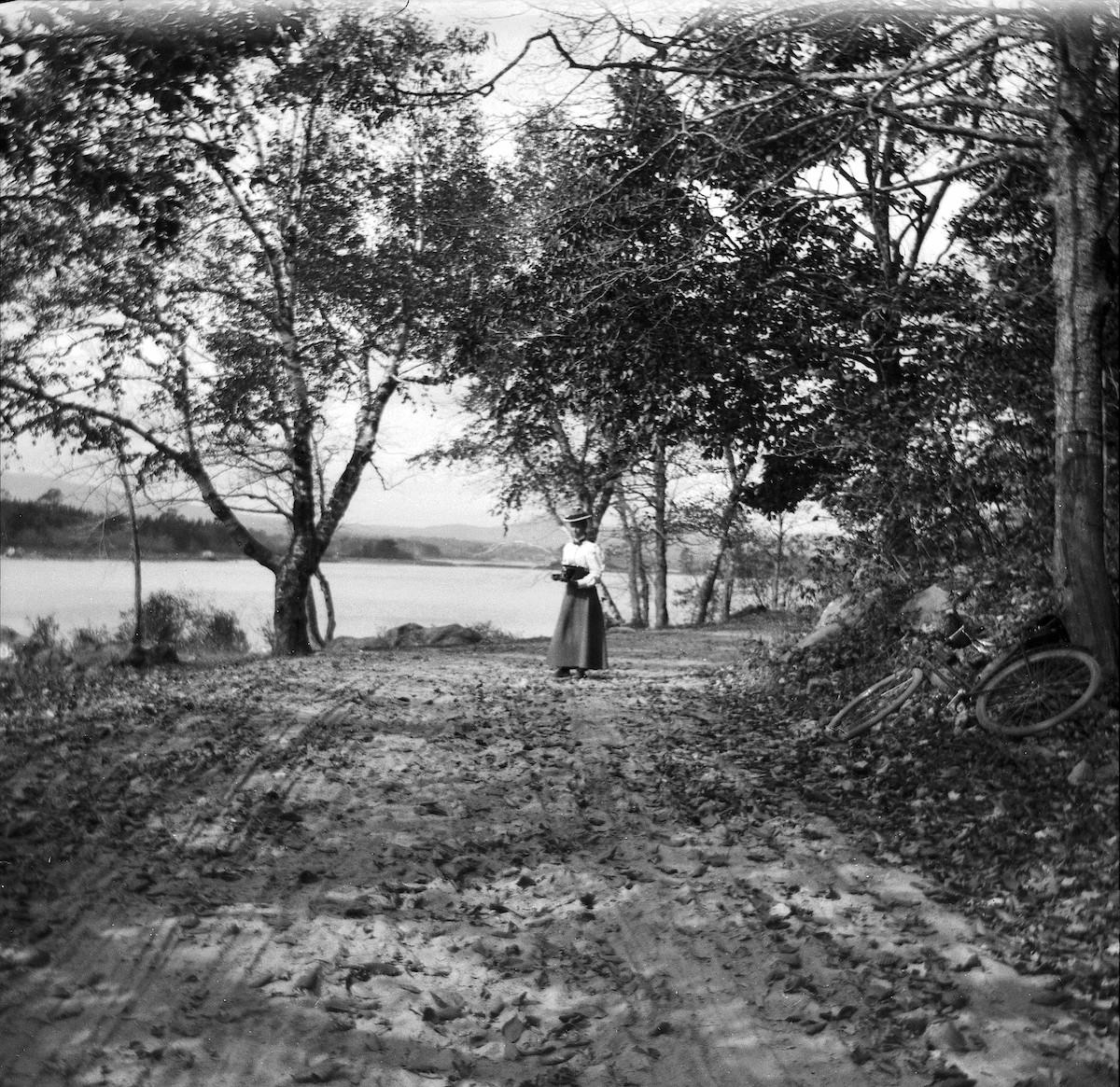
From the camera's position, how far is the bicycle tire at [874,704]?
9477mm

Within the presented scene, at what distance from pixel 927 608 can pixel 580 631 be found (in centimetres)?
455

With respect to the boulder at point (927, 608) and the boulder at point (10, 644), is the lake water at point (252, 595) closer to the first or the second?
the boulder at point (10, 644)

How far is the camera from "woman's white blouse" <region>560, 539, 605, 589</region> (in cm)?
1419

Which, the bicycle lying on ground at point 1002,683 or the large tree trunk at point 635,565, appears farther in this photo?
the large tree trunk at point 635,565

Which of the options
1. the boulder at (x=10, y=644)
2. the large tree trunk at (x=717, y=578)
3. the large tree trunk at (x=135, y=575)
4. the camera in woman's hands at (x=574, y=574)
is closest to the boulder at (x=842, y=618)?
the camera in woman's hands at (x=574, y=574)

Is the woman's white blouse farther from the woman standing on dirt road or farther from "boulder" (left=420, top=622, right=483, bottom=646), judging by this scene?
"boulder" (left=420, top=622, right=483, bottom=646)

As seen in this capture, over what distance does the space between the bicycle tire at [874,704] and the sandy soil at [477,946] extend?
77.9 inches

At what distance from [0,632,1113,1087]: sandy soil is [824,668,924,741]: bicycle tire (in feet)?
6.49

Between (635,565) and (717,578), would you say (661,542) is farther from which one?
(717,578)

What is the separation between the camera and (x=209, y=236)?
18.3m

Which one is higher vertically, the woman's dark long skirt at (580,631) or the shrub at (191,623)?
the woman's dark long skirt at (580,631)

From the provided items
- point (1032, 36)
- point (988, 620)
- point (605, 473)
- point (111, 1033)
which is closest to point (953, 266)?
point (1032, 36)

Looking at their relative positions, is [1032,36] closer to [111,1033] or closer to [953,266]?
[953,266]

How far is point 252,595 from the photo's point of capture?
25.9m
